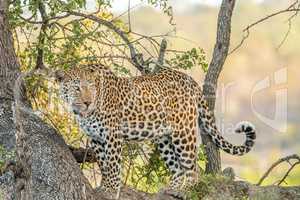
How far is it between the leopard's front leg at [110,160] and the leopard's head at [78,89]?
38 centimetres

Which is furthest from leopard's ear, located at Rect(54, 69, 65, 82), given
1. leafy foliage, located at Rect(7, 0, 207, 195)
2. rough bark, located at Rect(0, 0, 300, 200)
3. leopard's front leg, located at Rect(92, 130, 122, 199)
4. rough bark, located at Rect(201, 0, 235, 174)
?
rough bark, located at Rect(201, 0, 235, 174)

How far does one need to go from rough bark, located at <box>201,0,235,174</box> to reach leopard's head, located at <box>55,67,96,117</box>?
1620 millimetres

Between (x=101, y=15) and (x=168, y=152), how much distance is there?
2251 millimetres

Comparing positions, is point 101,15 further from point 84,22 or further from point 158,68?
point 158,68

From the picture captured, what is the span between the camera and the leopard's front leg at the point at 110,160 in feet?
31.5

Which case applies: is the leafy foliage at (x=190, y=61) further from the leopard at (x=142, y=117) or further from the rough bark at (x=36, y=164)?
the rough bark at (x=36, y=164)

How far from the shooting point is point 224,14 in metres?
10.8

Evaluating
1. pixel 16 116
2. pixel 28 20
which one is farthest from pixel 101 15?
pixel 16 116

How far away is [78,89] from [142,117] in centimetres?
82

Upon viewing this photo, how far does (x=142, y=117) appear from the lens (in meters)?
9.90

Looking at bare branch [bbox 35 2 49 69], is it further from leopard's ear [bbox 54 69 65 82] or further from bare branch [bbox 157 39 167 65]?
bare branch [bbox 157 39 167 65]

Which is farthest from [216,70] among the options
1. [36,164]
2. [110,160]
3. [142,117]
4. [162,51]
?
[36,164]

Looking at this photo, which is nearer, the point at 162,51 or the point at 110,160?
the point at 110,160

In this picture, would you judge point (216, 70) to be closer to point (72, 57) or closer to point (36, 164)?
point (72, 57)
